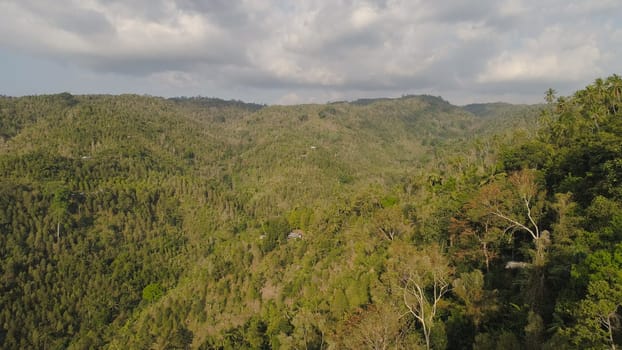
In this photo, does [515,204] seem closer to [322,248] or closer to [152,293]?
[322,248]

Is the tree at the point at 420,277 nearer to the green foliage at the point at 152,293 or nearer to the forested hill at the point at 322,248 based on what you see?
the forested hill at the point at 322,248

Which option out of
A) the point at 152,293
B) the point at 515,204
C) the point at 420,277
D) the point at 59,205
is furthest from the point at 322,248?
the point at 59,205

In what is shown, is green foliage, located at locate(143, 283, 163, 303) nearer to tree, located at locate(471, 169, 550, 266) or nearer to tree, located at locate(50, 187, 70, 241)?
tree, located at locate(50, 187, 70, 241)

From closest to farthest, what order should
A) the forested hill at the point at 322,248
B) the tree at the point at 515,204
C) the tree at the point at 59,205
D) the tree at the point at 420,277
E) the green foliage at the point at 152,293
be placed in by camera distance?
the forested hill at the point at 322,248, the tree at the point at 420,277, the tree at the point at 515,204, the green foliage at the point at 152,293, the tree at the point at 59,205

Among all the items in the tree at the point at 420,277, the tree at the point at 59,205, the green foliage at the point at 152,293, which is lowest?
the green foliage at the point at 152,293

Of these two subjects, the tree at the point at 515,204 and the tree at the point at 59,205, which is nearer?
the tree at the point at 515,204

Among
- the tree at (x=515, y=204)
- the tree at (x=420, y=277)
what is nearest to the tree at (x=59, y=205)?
the tree at (x=420, y=277)

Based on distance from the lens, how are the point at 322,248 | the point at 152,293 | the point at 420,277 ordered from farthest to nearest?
1. the point at 152,293
2. the point at 322,248
3. the point at 420,277

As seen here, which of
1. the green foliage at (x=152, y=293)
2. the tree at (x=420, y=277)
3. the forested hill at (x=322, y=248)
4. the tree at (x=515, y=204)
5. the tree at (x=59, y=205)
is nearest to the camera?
the forested hill at (x=322, y=248)
